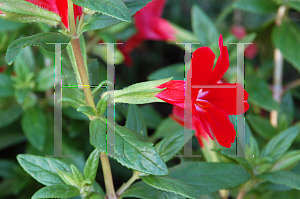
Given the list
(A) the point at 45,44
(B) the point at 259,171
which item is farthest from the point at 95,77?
(B) the point at 259,171

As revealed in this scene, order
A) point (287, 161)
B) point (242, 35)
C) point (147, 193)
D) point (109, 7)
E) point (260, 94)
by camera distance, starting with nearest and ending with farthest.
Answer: point (109, 7) → point (147, 193) → point (287, 161) → point (260, 94) → point (242, 35)

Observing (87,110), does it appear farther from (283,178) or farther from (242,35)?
(242,35)

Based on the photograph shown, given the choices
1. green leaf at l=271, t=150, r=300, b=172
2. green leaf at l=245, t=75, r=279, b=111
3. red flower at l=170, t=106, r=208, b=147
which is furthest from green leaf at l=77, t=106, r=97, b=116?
green leaf at l=245, t=75, r=279, b=111

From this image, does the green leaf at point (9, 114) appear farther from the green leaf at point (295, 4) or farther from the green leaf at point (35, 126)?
the green leaf at point (295, 4)

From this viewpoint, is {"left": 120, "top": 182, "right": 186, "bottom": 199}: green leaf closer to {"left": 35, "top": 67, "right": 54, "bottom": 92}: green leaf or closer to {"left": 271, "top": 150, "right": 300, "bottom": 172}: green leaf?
{"left": 271, "top": 150, "right": 300, "bottom": 172}: green leaf

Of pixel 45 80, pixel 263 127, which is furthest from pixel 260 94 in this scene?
pixel 45 80

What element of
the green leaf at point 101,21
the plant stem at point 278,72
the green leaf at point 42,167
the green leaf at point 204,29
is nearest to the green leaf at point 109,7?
the green leaf at point 101,21
